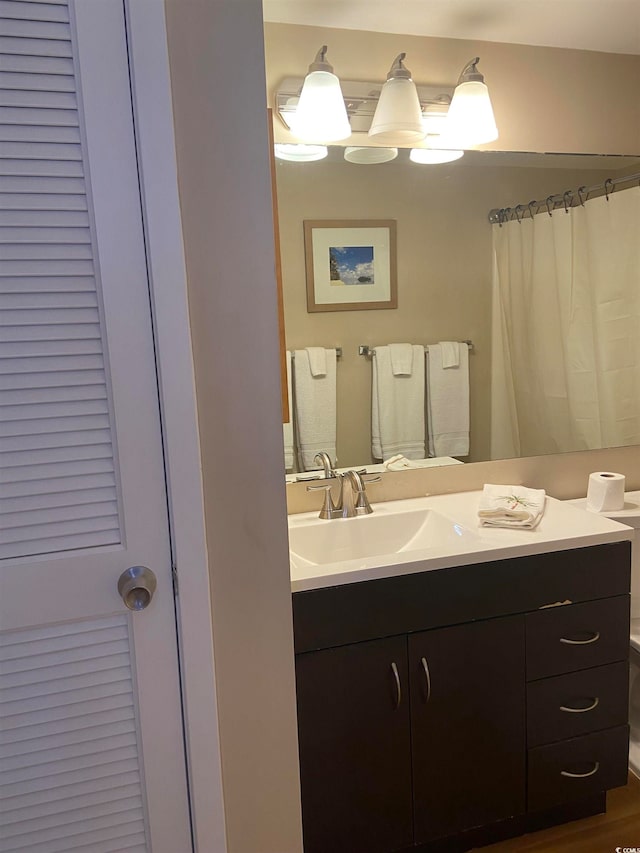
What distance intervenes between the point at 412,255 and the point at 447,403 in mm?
489

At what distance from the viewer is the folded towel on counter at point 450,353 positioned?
2.12m

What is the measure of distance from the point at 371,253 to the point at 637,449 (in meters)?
1.26

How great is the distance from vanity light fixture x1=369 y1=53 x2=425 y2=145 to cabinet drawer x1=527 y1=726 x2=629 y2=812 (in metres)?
1.81

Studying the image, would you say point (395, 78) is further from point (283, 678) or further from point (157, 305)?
point (283, 678)

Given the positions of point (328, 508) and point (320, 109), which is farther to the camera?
point (328, 508)

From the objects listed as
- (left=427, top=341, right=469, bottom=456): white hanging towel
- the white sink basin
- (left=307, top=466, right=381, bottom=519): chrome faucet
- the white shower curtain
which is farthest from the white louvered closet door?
the white shower curtain

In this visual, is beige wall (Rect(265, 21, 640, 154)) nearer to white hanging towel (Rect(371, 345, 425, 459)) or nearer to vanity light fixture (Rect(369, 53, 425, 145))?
vanity light fixture (Rect(369, 53, 425, 145))

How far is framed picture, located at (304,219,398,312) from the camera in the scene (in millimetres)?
1948

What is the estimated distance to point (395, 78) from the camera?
1899 mm

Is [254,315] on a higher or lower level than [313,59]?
lower

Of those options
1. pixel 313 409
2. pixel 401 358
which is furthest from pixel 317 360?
pixel 401 358

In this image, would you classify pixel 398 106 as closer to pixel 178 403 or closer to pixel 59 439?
pixel 178 403

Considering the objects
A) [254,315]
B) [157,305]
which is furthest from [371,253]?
[157,305]

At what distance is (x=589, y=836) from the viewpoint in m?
1.83
